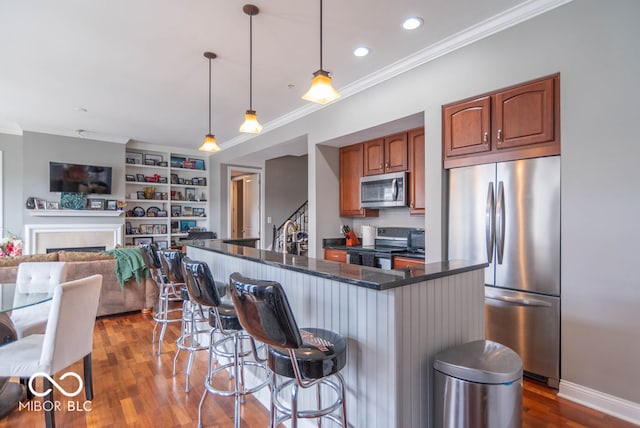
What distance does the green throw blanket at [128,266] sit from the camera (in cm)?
421

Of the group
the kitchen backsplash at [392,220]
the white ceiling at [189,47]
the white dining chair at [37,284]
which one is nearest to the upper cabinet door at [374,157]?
the kitchen backsplash at [392,220]

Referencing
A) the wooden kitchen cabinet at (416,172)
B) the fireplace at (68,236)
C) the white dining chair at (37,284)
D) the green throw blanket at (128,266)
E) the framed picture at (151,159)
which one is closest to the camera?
the white dining chair at (37,284)

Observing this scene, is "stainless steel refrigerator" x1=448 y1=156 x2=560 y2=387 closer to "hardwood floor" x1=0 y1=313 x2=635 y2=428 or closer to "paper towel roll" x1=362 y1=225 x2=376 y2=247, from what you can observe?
"hardwood floor" x1=0 y1=313 x2=635 y2=428

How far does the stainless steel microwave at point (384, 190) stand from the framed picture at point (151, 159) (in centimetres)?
489

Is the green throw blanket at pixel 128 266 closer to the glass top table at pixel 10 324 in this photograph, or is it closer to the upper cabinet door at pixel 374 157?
the glass top table at pixel 10 324

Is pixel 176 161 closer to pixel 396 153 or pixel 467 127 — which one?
pixel 396 153

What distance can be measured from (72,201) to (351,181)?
5073 millimetres

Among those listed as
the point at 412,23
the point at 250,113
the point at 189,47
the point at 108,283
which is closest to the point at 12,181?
the point at 108,283

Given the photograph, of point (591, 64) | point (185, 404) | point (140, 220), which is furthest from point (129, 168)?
point (591, 64)

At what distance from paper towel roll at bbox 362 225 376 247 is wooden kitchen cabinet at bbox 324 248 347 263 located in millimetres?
387

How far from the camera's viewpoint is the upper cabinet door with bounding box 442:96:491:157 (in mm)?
2768

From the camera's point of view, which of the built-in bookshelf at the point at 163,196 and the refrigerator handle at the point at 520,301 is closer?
the refrigerator handle at the point at 520,301

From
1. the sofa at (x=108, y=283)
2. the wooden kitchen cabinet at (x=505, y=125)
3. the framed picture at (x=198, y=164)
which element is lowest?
the sofa at (x=108, y=283)

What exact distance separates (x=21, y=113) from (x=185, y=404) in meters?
Answer: 5.22
